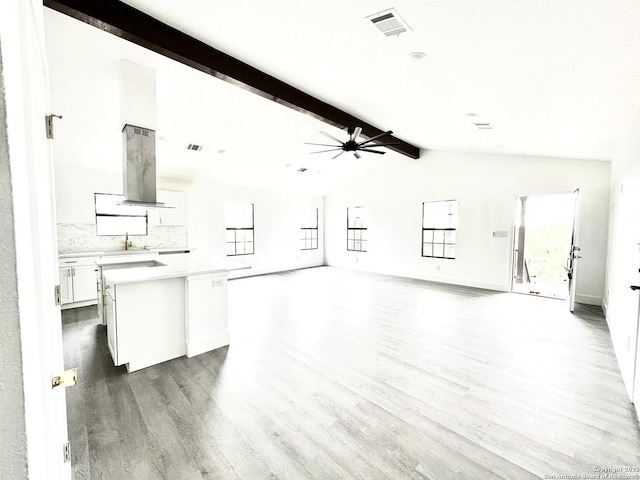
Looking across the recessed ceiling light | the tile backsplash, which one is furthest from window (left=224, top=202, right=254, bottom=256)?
the recessed ceiling light

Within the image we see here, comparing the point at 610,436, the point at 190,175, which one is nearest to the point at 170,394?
the point at 610,436

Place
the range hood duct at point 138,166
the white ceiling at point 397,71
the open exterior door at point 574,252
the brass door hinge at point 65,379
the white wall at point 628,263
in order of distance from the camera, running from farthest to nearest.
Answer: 1. the open exterior door at point 574,252
2. the range hood duct at point 138,166
3. the white wall at point 628,263
4. the white ceiling at point 397,71
5. the brass door hinge at point 65,379

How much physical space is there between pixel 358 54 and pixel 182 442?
10.8 feet

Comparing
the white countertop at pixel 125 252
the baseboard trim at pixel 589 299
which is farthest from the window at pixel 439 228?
the white countertop at pixel 125 252

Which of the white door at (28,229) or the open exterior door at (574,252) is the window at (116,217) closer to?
the white door at (28,229)

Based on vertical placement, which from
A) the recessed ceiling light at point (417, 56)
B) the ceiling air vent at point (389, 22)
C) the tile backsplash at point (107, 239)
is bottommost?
the tile backsplash at point (107, 239)

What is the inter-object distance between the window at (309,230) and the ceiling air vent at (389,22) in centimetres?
733

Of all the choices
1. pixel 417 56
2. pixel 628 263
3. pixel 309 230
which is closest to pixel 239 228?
pixel 309 230

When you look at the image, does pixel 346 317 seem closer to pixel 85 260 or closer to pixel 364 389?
pixel 364 389

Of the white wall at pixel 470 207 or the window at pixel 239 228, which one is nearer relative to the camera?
the white wall at pixel 470 207

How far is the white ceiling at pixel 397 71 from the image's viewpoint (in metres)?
1.98

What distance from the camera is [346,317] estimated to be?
454 centimetres

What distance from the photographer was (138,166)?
3.58m

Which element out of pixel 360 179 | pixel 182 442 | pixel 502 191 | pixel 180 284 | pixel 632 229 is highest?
pixel 360 179
